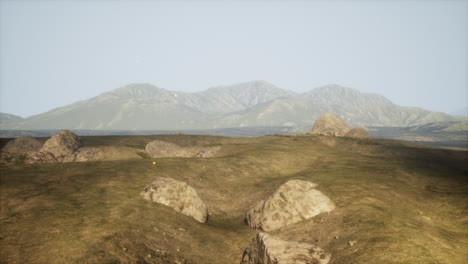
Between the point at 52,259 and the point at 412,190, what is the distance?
2408cm

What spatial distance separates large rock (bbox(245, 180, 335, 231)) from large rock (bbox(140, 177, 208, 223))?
135 inches

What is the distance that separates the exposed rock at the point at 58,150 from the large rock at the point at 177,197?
27653mm

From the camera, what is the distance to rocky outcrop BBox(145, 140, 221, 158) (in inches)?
1745

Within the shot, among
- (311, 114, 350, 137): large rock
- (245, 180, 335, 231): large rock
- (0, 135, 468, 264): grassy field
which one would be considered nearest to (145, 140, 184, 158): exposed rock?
(0, 135, 468, 264): grassy field

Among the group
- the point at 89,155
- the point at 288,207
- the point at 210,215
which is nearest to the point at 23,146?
the point at 89,155

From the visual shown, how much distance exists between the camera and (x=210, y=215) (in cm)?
2378

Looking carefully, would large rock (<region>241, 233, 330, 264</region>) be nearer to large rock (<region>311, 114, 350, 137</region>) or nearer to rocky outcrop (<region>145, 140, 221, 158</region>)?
rocky outcrop (<region>145, 140, 221, 158</region>)

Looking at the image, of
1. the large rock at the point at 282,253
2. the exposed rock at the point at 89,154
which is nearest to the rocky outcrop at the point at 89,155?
the exposed rock at the point at 89,154

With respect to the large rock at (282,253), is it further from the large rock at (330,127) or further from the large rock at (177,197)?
the large rock at (330,127)

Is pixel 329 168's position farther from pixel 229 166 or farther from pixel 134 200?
pixel 134 200

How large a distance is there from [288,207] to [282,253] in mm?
7351

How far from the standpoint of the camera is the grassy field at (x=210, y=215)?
1355 cm

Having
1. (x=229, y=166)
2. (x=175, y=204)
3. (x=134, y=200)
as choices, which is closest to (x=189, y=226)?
(x=175, y=204)

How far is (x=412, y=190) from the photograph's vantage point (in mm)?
24641
